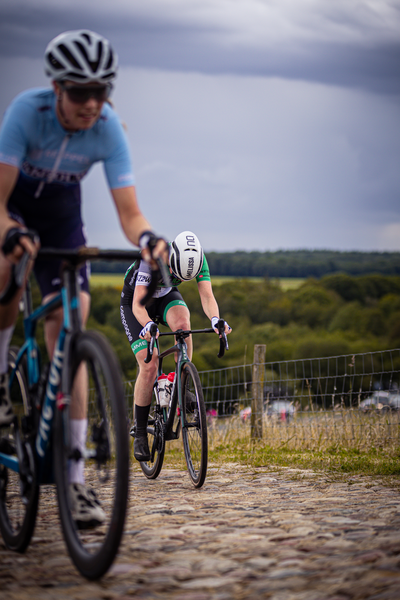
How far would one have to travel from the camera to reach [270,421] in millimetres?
9539

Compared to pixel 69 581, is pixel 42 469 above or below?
above

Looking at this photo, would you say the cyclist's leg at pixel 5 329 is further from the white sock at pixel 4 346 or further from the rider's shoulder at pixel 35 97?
the rider's shoulder at pixel 35 97

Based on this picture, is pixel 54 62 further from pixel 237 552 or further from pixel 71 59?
pixel 237 552

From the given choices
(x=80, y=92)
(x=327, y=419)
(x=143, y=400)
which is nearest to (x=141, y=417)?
(x=143, y=400)

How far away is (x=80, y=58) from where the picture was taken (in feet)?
10.4

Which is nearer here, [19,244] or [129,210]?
[19,244]

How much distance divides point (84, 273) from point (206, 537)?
158cm

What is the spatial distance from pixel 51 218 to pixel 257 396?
6343 mm

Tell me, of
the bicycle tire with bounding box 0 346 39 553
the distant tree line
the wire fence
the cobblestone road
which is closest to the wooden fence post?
the wire fence

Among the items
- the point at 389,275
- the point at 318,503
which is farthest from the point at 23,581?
the point at 389,275

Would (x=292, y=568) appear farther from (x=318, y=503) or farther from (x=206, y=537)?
(x=318, y=503)

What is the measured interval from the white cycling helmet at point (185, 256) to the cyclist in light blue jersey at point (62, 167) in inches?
92.9

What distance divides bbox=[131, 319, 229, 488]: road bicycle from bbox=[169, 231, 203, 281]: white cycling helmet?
579 millimetres

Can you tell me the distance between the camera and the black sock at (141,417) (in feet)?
21.4
